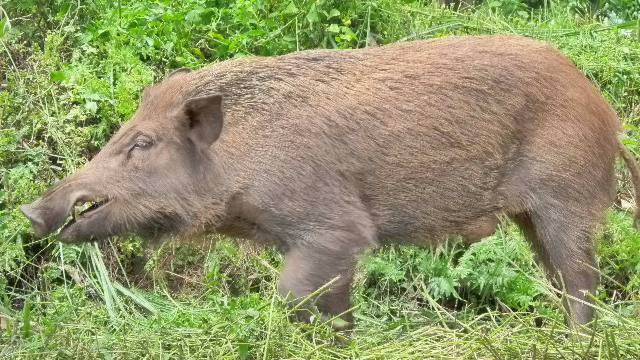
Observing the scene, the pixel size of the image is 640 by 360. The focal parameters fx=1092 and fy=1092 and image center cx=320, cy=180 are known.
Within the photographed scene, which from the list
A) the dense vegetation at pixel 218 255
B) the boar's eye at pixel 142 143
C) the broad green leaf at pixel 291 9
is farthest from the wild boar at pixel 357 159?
the broad green leaf at pixel 291 9

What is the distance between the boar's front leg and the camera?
518 centimetres

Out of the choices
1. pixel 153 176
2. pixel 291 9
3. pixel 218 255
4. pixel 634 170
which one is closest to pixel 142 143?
pixel 153 176

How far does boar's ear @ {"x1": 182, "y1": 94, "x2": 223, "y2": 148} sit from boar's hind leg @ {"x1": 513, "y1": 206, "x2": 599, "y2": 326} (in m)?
1.75

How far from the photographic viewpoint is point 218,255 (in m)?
6.88

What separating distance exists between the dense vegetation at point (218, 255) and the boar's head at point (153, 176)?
1.59ft

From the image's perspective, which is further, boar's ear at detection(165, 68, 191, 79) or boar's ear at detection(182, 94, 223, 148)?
boar's ear at detection(165, 68, 191, 79)

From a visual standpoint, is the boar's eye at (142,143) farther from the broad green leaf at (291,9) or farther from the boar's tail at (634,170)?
the boar's tail at (634,170)

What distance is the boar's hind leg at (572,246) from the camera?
5723 millimetres

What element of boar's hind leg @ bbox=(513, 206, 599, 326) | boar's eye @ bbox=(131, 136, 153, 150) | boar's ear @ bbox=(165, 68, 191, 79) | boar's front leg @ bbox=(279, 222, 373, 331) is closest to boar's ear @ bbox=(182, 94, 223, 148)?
boar's eye @ bbox=(131, 136, 153, 150)

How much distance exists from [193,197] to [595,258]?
2184 mm

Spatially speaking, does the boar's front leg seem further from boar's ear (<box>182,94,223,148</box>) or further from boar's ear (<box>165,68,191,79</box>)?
boar's ear (<box>165,68,191,79</box>)

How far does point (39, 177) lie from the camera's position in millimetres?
7078

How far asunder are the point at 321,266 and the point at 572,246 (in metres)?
1.43

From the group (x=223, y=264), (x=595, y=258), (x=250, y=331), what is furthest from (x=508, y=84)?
(x=223, y=264)
